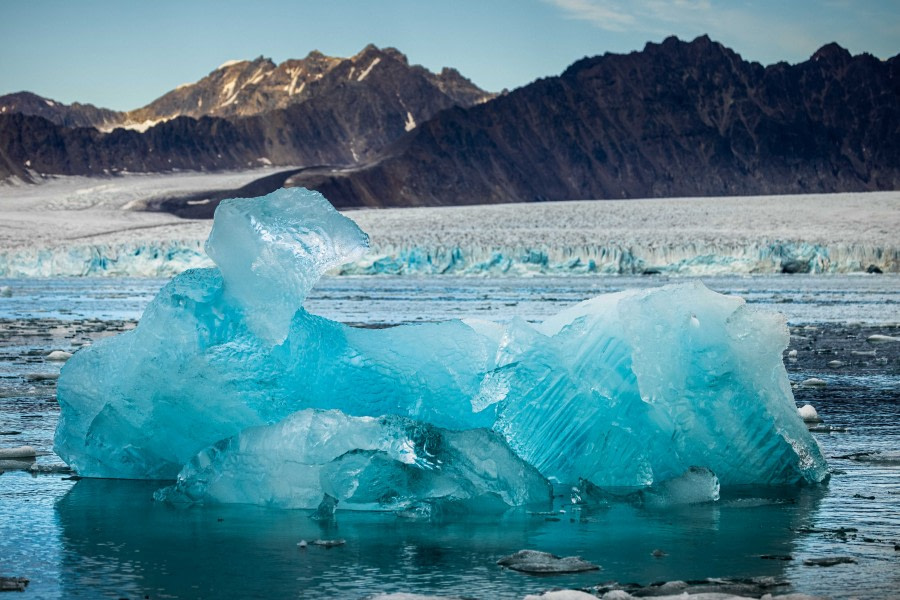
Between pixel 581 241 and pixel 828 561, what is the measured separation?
34688 millimetres

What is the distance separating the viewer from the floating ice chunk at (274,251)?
5.23 metres

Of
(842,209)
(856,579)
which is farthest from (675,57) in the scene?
(856,579)

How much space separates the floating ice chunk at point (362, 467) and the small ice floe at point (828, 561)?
1.31 metres

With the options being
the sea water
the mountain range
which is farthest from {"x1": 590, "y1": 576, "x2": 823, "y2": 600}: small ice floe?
the mountain range

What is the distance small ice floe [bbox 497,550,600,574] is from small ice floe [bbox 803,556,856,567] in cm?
66

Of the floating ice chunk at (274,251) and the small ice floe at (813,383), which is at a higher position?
the floating ice chunk at (274,251)

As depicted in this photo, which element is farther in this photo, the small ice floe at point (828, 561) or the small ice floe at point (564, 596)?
the small ice floe at point (828, 561)

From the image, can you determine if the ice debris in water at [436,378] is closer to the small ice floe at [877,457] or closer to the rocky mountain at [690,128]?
the small ice floe at [877,457]

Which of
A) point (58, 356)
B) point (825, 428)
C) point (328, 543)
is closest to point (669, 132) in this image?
point (58, 356)

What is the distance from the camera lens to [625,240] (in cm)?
3791

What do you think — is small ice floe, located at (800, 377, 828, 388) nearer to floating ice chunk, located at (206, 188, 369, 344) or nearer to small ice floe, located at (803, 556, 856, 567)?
floating ice chunk, located at (206, 188, 369, 344)

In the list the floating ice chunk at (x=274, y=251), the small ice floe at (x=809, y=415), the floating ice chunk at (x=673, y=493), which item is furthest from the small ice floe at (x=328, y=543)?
the small ice floe at (x=809, y=415)

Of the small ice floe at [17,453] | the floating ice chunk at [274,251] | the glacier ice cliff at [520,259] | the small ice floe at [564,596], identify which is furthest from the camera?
the glacier ice cliff at [520,259]

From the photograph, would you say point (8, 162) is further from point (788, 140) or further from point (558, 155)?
point (788, 140)
